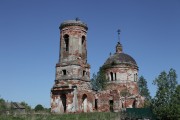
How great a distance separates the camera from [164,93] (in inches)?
776

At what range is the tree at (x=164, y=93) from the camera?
19686 mm

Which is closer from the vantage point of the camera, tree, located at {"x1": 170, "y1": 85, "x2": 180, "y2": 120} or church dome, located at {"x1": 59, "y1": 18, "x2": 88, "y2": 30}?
tree, located at {"x1": 170, "y1": 85, "x2": 180, "y2": 120}

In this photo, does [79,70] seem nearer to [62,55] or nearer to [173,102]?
[62,55]

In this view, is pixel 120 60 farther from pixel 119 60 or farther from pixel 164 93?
pixel 164 93

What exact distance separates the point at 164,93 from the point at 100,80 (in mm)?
14756

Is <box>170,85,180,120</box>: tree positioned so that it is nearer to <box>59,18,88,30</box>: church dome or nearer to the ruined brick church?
the ruined brick church

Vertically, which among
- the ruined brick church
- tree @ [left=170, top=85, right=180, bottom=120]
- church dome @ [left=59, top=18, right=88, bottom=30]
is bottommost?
tree @ [left=170, top=85, right=180, bottom=120]

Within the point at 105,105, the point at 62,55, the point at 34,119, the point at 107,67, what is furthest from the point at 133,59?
the point at 34,119

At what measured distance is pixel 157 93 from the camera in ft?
66.0

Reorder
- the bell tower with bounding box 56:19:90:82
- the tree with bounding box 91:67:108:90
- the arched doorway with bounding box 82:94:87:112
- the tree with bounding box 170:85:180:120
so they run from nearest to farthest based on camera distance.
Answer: the tree with bounding box 170:85:180:120 < the bell tower with bounding box 56:19:90:82 < the arched doorway with bounding box 82:94:87:112 < the tree with bounding box 91:67:108:90

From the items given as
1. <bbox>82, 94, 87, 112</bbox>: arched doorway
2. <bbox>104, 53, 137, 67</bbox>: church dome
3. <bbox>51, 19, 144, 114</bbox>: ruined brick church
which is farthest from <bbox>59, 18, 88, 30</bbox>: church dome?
<bbox>104, 53, 137, 67</bbox>: church dome

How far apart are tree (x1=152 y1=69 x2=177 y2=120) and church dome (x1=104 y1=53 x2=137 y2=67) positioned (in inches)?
532

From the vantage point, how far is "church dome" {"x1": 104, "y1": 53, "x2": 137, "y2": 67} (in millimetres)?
33844

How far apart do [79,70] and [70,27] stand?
4.12 meters
